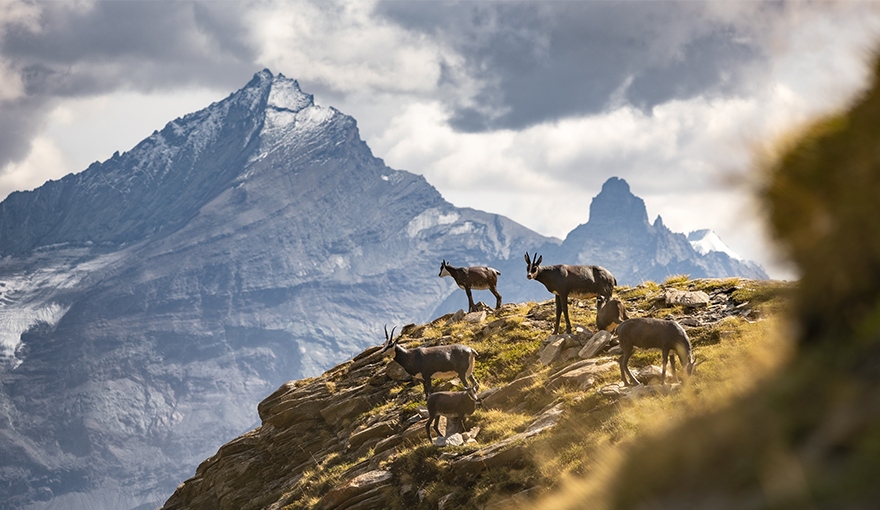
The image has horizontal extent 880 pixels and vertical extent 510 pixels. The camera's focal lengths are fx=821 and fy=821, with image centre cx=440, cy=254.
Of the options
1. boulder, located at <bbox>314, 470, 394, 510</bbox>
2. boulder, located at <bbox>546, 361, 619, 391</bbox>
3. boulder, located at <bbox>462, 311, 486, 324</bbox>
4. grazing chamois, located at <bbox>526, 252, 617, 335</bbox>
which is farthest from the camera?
boulder, located at <bbox>462, 311, 486, 324</bbox>

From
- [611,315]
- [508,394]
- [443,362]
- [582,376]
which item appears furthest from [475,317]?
[582,376]

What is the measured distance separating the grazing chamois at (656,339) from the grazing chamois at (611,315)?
566cm

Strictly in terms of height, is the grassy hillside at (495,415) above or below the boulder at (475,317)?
below

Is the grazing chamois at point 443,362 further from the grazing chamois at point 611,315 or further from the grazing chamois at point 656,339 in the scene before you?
the grazing chamois at point 656,339

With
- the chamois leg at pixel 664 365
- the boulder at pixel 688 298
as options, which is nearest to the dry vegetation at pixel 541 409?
the boulder at pixel 688 298

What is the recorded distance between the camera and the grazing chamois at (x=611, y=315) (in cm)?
2598

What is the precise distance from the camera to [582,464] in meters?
15.9

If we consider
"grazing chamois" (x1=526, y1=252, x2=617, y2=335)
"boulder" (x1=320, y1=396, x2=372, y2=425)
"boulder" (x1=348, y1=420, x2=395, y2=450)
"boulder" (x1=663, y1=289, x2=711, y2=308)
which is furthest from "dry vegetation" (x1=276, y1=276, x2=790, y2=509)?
"boulder" (x1=320, y1=396, x2=372, y2=425)

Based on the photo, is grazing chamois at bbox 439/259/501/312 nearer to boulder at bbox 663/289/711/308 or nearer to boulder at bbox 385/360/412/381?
boulder at bbox 385/360/412/381

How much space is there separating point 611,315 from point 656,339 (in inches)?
254

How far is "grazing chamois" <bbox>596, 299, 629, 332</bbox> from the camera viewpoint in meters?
26.0

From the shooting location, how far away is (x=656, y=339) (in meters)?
19.7

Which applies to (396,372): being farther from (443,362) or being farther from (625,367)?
(625,367)

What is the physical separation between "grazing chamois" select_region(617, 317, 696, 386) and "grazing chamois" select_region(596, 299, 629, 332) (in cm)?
566
